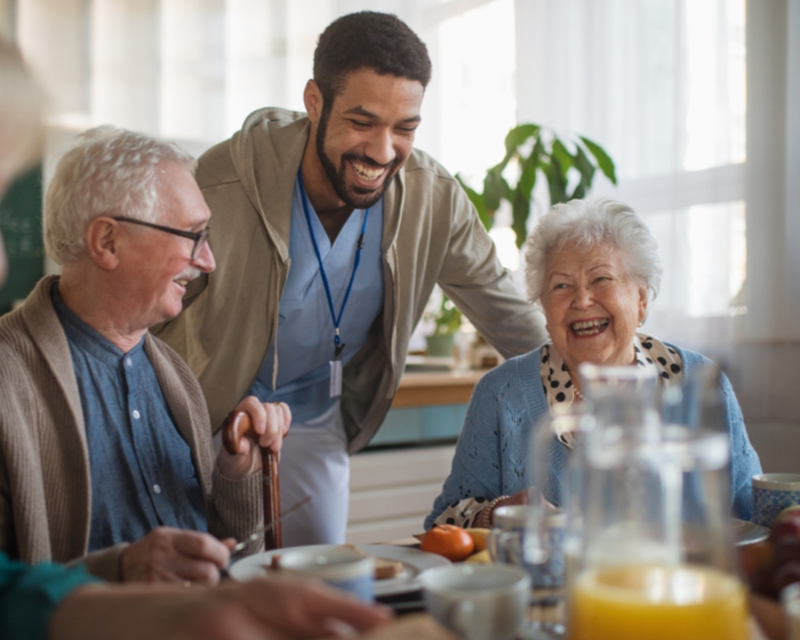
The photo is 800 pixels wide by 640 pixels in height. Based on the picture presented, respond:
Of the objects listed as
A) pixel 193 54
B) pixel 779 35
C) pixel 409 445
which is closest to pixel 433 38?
pixel 193 54

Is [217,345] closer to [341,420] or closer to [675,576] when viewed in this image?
[341,420]

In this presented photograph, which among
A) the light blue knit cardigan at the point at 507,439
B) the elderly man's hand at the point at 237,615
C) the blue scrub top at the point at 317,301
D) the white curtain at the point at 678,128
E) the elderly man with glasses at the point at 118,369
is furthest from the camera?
the white curtain at the point at 678,128

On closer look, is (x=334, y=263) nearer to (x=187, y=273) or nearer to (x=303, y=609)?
(x=187, y=273)

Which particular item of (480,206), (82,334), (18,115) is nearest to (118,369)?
(82,334)

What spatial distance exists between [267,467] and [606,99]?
252cm

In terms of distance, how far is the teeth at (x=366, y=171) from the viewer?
6.08 feet

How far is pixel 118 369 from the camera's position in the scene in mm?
1378

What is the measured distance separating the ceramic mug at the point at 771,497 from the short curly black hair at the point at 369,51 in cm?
111

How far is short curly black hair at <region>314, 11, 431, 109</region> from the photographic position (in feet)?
5.75

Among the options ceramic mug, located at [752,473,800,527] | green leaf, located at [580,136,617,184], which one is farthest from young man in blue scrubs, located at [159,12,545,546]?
ceramic mug, located at [752,473,800,527]

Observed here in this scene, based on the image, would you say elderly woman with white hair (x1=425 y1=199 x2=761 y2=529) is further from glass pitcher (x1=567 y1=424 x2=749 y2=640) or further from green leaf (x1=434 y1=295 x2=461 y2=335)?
green leaf (x1=434 y1=295 x2=461 y2=335)

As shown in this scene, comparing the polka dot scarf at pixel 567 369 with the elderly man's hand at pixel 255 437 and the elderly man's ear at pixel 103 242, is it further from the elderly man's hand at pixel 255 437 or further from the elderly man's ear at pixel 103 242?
the elderly man's ear at pixel 103 242

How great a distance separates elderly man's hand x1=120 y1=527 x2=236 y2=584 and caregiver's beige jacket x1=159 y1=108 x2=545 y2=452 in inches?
38.0

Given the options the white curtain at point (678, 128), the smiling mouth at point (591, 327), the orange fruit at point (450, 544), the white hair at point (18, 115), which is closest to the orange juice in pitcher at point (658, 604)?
the orange fruit at point (450, 544)
